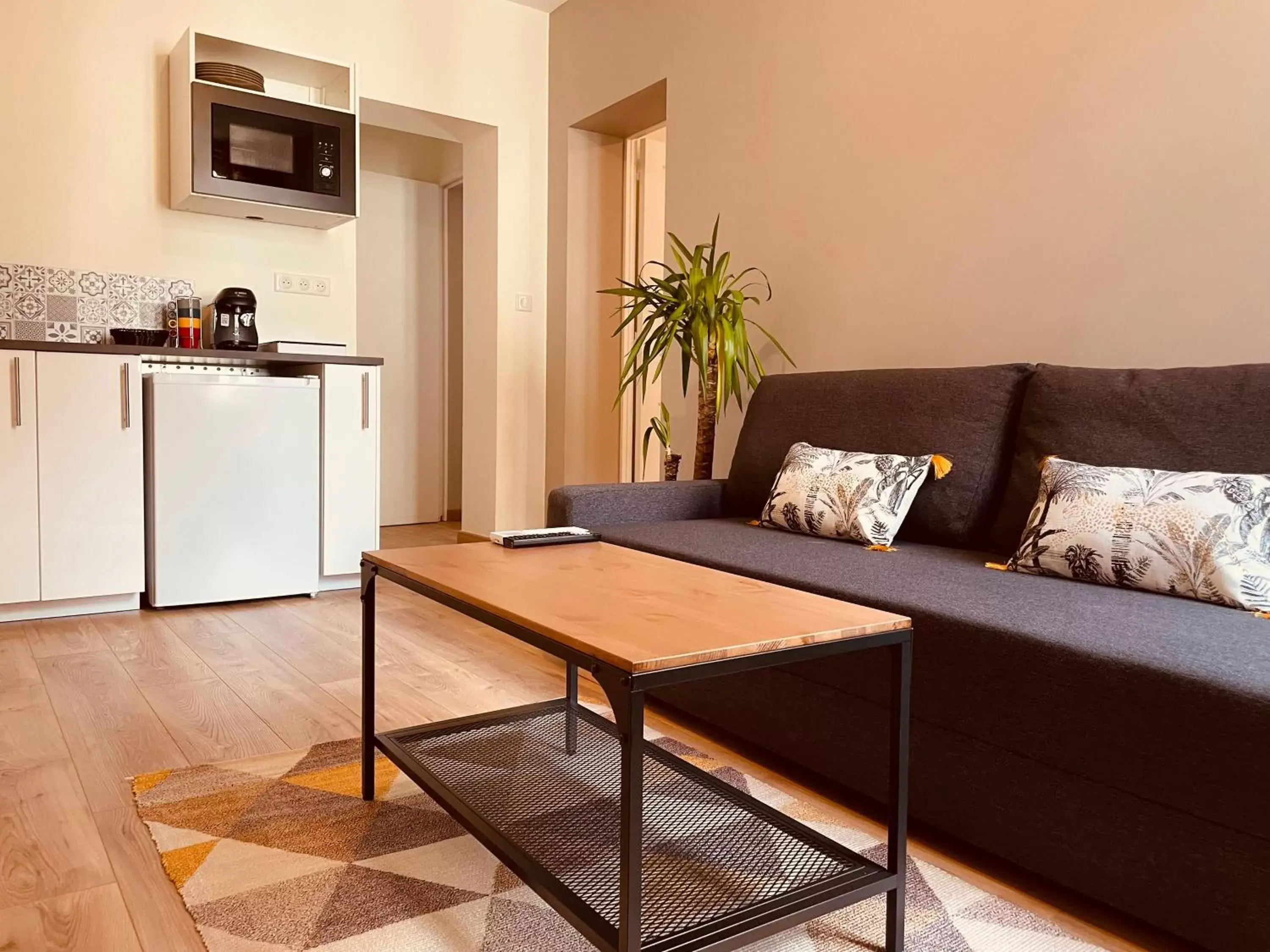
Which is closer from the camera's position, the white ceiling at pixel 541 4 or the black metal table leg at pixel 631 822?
the black metal table leg at pixel 631 822

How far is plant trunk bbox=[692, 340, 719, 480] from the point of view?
3.28m

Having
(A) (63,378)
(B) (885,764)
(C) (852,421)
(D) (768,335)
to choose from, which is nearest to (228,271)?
(A) (63,378)

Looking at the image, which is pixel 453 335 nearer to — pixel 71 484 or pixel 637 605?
pixel 71 484

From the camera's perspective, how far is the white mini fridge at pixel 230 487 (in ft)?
10.8

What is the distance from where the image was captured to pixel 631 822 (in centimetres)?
103

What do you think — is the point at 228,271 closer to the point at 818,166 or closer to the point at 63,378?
the point at 63,378

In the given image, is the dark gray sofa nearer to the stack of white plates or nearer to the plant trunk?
the plant trunk

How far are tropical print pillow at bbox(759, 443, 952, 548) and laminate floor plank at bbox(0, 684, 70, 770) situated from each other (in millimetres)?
1826

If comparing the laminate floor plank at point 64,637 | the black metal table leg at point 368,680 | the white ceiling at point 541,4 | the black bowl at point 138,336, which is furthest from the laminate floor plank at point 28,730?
the white ceiling at point 541,4

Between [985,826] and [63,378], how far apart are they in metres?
3.10

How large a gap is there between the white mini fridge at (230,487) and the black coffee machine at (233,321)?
0.81 ft

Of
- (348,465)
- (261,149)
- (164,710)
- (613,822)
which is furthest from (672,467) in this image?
(261,149)

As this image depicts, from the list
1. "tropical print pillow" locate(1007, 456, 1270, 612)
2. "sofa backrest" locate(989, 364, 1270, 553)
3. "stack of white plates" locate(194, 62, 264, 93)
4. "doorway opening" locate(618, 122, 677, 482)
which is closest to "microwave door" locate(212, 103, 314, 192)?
"stack of white plates" locate(194, 62, 264, 93)

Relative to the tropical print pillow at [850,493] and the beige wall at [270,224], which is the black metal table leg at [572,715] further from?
the beige wall at [270,224]
